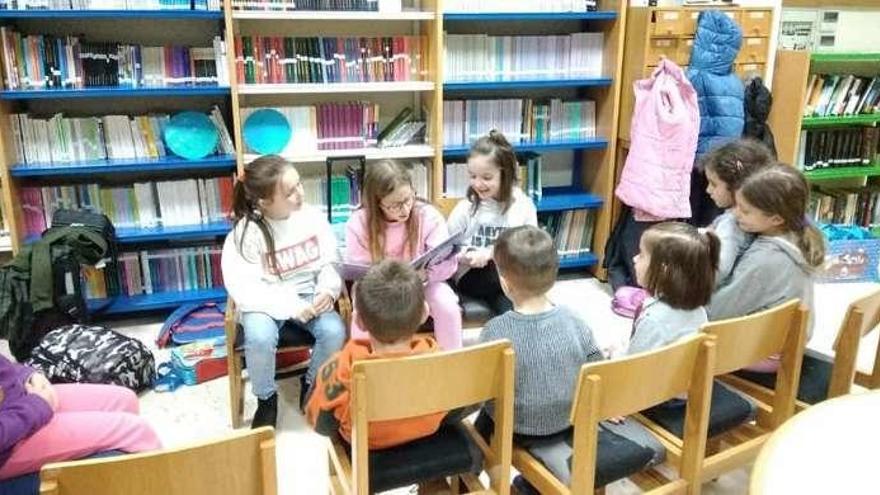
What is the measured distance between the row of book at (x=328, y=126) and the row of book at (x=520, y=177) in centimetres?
45

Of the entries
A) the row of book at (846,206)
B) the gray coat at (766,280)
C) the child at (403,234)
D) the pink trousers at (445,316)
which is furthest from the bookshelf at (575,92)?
the gray coat at (766,280)

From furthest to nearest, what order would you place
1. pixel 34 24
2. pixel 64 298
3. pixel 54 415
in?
pixel 34 24 < pixel 64 298 < pixel 54 415

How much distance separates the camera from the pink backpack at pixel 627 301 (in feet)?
11.6

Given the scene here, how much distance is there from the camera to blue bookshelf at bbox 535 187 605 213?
12.7 ft

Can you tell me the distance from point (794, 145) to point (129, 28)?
Result: 353 centimetres

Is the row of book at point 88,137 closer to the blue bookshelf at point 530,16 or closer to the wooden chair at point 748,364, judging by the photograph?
the blue bookshelf at point 530,16

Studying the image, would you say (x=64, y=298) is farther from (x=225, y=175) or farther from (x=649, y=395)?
(x=649, y=395)

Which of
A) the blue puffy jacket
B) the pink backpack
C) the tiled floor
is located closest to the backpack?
the tiled floor

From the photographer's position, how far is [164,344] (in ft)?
10.4

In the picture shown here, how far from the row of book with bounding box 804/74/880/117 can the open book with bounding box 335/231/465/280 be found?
8.88 feet

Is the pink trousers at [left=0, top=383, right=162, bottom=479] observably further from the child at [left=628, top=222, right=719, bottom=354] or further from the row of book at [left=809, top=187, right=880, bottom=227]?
the row of book at [left=809, top=187, right=880, bottom=227]

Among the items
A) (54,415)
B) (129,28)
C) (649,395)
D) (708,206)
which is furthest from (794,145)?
(54,415)

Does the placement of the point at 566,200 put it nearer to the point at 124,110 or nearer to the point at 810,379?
the point at 810,379

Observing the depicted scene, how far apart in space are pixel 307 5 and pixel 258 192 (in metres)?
1.29
